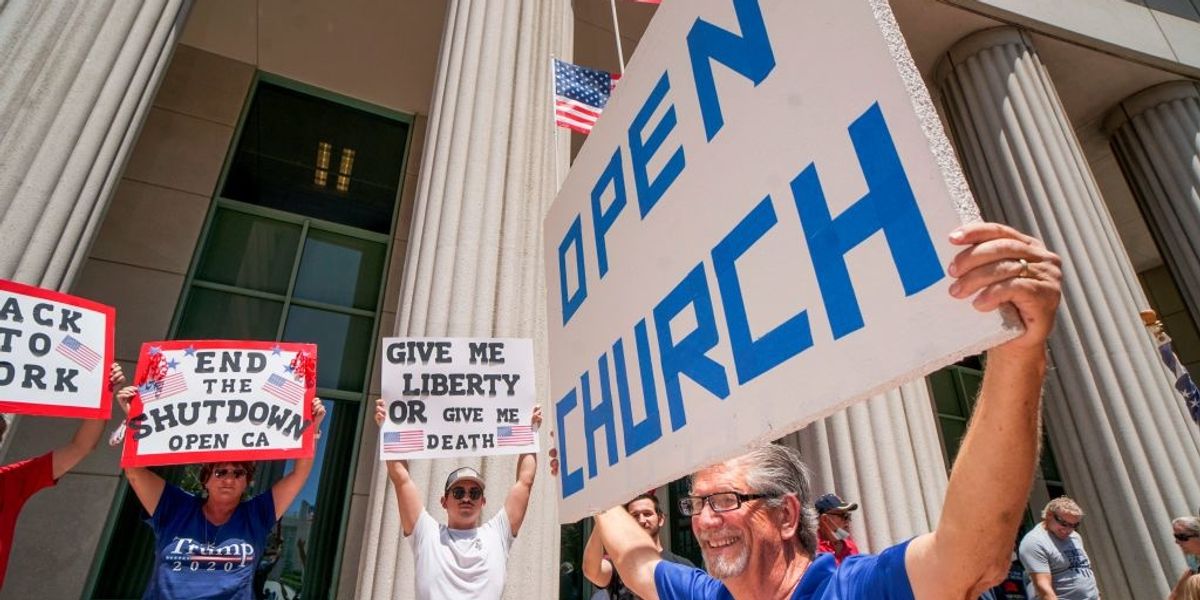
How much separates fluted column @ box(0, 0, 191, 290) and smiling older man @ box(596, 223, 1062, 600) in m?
4.63

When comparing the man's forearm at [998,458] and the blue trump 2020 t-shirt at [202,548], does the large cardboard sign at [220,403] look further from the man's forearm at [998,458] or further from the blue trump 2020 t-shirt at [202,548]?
the man's forearm at [998,458]

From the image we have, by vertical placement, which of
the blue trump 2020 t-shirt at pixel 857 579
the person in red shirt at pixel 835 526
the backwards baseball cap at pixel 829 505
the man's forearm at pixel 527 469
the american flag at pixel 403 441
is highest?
the american flag at pixel 403 441

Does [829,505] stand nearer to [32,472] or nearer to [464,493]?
[464,493]

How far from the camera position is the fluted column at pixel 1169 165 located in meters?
9.52

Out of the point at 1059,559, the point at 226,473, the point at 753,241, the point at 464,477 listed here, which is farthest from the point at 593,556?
the point at 1059,559

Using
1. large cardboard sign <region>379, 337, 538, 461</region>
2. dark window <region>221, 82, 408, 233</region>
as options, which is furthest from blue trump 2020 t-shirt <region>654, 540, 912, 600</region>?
dark window <region>221, 82, 408, 233</region>

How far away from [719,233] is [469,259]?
3.73m

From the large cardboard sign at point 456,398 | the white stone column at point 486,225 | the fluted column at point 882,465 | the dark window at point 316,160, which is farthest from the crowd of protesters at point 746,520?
the dark window at point 316,160

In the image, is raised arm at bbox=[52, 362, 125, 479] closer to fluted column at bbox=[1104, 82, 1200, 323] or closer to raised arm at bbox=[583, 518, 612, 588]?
raised arm at bbox=[583, 518, 612, 588]

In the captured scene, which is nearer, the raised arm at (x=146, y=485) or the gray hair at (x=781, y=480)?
the gray hair at (x=781, y=480)

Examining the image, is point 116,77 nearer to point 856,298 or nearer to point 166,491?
point 166,491

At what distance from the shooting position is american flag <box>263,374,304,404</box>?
146 inches

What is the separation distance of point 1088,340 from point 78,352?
954cm

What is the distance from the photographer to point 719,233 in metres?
1.46
